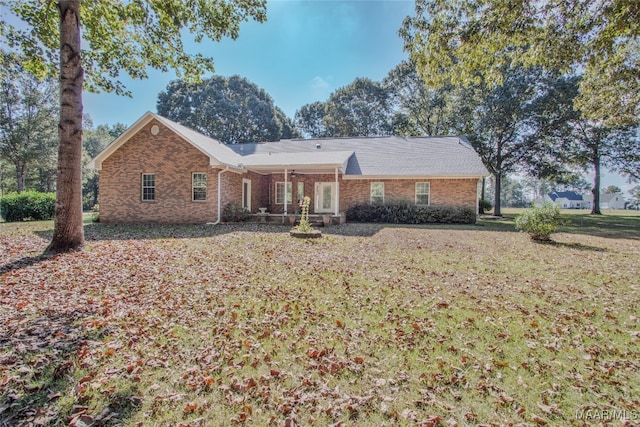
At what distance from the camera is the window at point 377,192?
19203 millimetres

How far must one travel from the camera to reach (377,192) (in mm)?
19281

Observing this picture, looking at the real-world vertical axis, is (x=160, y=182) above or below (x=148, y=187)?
above

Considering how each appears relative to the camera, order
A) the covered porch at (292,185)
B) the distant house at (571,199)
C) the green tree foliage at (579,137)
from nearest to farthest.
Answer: the covered porch at (292,185) < the green tree foliage at (579,137) < the distant house at (571,199)

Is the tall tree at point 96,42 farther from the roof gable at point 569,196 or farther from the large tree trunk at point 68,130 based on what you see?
the roof gable at point 569,196

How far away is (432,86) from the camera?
337 inches

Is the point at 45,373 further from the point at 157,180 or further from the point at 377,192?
the point at 377,192

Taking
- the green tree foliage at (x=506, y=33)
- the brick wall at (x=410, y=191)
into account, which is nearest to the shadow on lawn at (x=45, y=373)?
the green tree foliage at (x=506, y=33)

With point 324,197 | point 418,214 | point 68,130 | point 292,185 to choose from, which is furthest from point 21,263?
point 418,214

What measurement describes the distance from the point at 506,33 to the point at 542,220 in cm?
678

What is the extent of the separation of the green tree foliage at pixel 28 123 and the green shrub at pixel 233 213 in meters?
24.7

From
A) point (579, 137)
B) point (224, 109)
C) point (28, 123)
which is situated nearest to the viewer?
point (579, 137)

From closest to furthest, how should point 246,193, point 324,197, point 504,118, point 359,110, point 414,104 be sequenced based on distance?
point 246,193 → point 324,197 → point 504,118 → point 414,104 → point 359,110

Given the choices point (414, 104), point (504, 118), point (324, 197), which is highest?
point (414, 104)

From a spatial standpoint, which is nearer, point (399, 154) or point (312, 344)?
point (312, 344)
